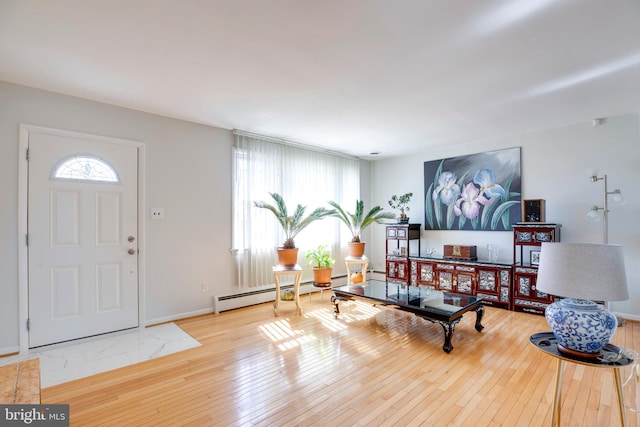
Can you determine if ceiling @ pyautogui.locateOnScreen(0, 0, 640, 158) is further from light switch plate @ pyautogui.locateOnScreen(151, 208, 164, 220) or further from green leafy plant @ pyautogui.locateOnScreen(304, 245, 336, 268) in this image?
green leafy plant @ pyautogui.locateOnScreen(304, 245, 336, 268)

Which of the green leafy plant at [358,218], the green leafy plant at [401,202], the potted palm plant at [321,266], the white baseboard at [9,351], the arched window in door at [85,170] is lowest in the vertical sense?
the white baseboard at [9,351]

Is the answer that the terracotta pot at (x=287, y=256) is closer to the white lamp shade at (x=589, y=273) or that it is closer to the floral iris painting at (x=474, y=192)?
the floral iris painting at (x=474, y=192)

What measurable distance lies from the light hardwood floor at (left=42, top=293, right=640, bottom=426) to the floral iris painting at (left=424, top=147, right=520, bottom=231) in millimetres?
1912

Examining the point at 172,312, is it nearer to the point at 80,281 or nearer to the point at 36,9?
the point at 80,281

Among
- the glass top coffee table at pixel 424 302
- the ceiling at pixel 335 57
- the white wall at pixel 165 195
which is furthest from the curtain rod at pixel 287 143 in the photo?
the glass top coffee table at pixel 424 302

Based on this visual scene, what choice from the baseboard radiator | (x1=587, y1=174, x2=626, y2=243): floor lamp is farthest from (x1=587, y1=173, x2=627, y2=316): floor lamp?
the baseboard radiator

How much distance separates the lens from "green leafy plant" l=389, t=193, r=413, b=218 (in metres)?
5.77

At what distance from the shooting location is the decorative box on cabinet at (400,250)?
550cm

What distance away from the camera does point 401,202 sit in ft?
19.1

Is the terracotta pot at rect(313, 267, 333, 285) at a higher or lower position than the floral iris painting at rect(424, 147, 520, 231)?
lower

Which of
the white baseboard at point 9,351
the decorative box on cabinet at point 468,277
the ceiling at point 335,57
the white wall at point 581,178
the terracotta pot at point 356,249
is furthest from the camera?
the terracotta pot at point 356,249

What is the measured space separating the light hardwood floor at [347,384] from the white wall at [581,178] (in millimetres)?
1168

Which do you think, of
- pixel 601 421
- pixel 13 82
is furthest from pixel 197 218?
pixel 601 421

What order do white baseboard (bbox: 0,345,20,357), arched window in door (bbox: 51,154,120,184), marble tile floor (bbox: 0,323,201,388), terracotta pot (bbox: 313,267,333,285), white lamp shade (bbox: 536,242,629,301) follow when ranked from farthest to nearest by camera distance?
terracotta pot (bbox: 313,267,333,285), arched window in door (bbox: 51,154,120,184), white baseboard (bbox: 0,345,20,357), marble tile floor (bbox: 0,323,201,388), white lamp shade (bbox: 536,242,629,301)
